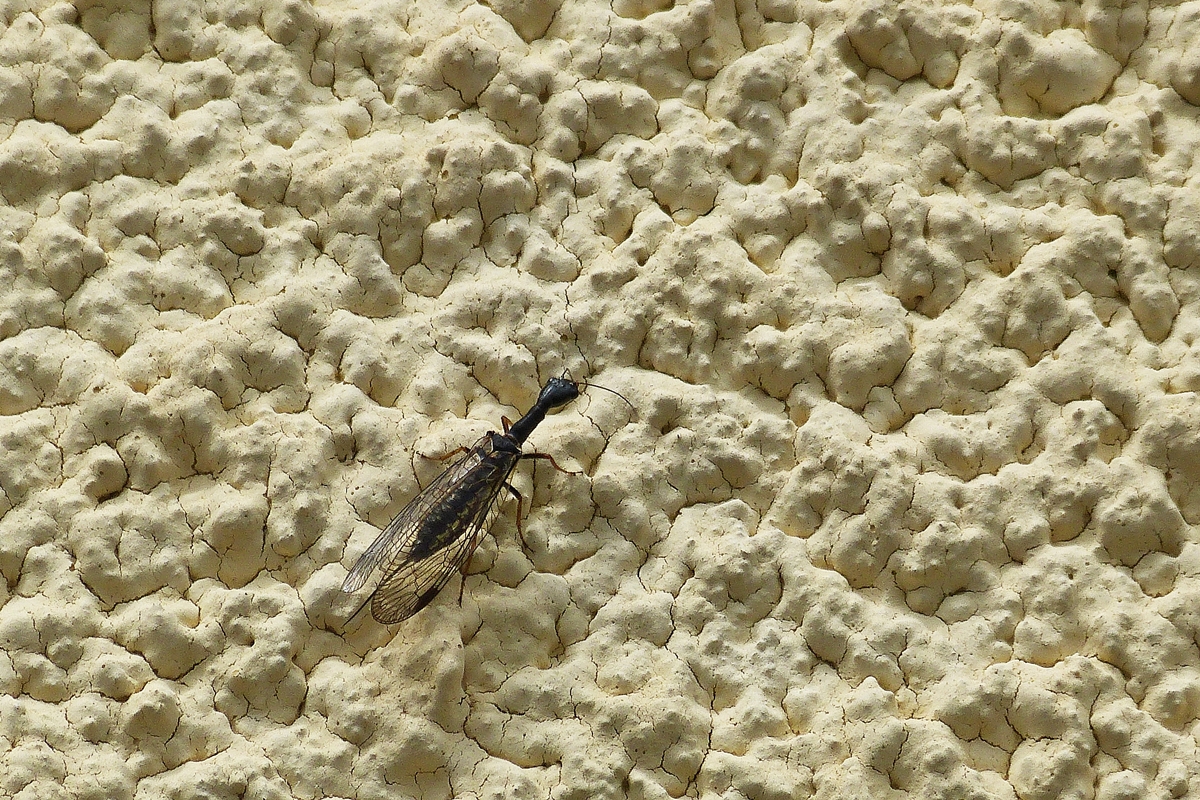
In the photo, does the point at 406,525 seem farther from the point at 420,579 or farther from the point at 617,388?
the point at 617,388

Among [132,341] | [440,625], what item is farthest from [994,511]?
[132,341]

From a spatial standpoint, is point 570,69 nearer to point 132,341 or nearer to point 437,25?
point 437,25

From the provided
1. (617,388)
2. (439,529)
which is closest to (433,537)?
(439,529)
